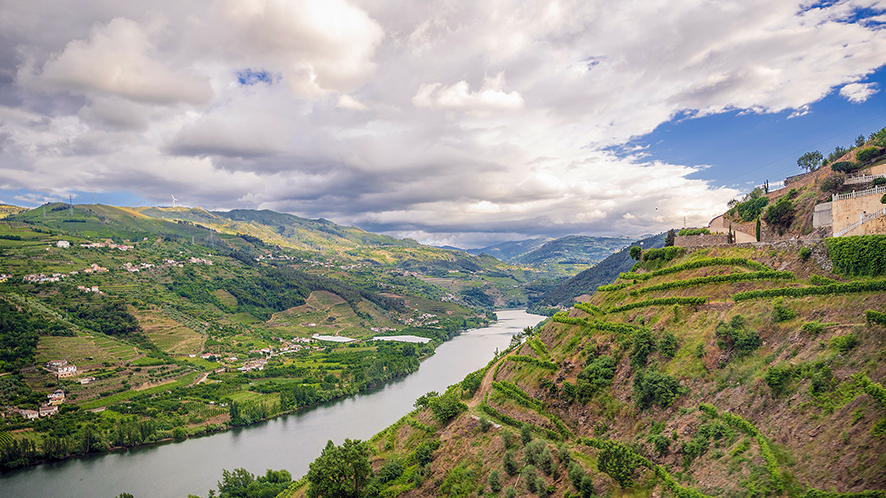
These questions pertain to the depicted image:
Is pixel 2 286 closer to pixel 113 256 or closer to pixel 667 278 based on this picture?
pixel 113 256

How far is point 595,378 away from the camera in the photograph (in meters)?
30.6

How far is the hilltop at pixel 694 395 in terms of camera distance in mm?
17562

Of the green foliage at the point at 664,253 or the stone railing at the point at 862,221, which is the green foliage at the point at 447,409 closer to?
the green foliage at the point at 664,253

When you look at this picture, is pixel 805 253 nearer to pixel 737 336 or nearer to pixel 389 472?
pixel 737 336

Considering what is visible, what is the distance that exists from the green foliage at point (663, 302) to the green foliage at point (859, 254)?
7.14 m

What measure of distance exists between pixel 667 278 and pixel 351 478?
3111cm

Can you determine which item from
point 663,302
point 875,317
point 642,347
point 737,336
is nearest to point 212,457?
point 642,347

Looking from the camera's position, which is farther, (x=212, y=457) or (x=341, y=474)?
(x=212, y=457)

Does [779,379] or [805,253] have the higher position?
[805,253]

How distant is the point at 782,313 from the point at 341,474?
33356 millimetres

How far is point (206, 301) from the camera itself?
6014 inches

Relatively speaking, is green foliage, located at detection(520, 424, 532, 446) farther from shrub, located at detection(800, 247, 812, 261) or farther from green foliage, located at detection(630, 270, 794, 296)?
shrub, located at detection(800, 247, 812, 261)

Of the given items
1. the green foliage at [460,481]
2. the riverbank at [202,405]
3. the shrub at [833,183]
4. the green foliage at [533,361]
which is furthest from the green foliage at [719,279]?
the riverbank at [202,405]

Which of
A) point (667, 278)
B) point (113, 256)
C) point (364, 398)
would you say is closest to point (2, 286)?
point (113, 256)
